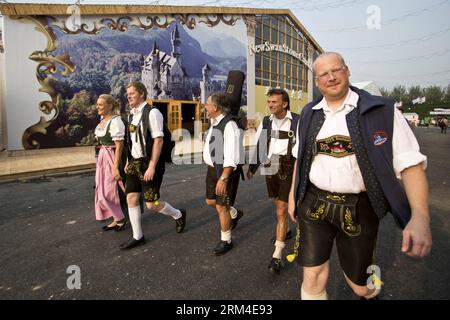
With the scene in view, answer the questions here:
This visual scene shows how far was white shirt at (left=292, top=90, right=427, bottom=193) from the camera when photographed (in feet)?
5.37

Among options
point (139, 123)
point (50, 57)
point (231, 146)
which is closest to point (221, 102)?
point (231, 146)

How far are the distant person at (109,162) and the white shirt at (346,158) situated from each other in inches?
107

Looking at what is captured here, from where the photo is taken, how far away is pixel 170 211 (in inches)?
158

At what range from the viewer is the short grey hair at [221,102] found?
3.36m

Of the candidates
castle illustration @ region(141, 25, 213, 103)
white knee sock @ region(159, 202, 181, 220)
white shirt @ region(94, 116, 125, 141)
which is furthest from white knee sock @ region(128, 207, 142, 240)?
castle illustration @ region(141, 25, 213, 103)

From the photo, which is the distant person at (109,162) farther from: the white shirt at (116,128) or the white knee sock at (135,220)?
the white knee sock at (135,220)

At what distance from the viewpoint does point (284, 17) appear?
82.6 ft

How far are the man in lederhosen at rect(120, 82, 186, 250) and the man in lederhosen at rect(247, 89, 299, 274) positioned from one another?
50.0 inches

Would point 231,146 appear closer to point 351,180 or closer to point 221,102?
point 221,102

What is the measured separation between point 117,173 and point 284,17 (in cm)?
2557
